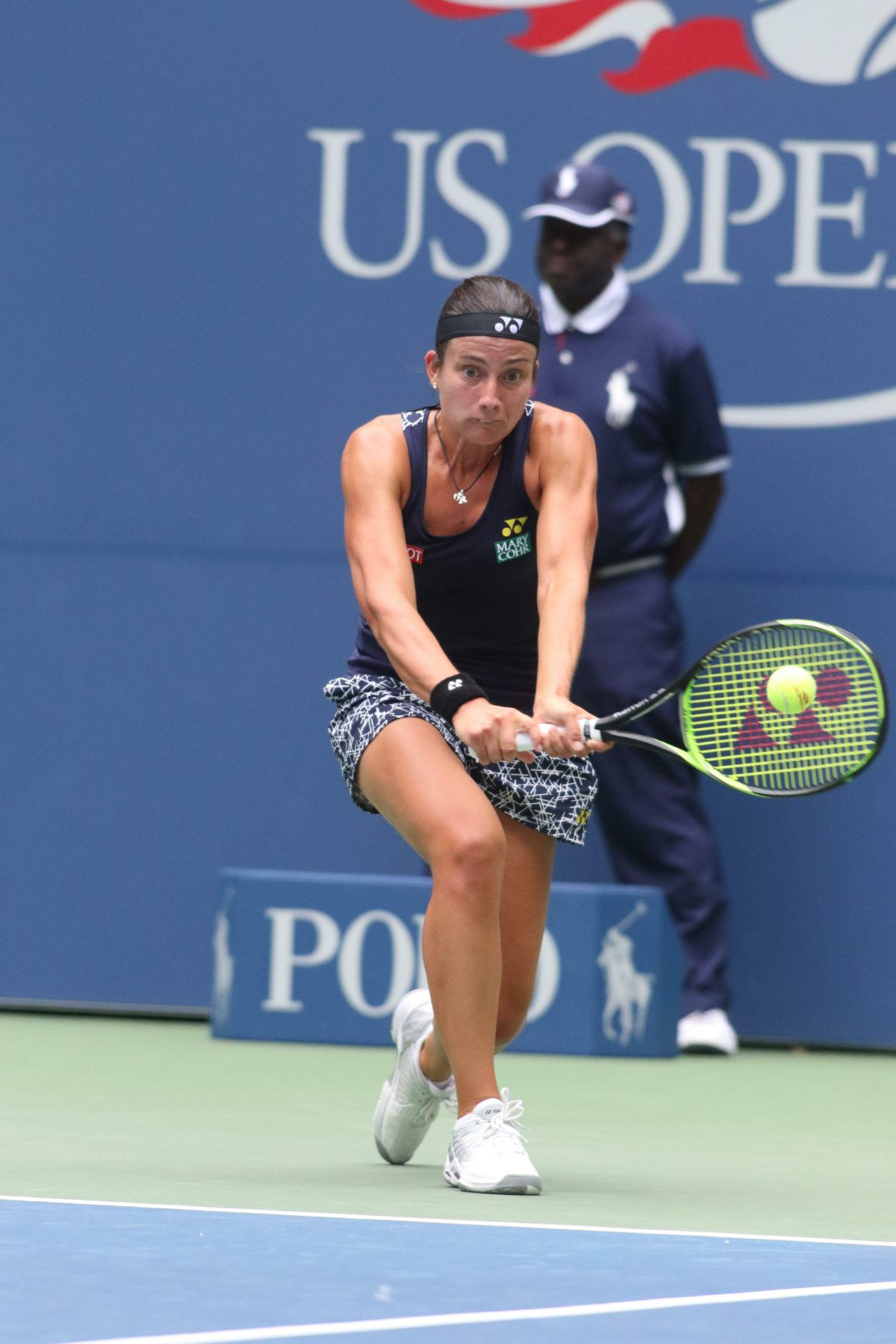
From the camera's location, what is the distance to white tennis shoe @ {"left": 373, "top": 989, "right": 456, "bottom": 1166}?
411 centimetres

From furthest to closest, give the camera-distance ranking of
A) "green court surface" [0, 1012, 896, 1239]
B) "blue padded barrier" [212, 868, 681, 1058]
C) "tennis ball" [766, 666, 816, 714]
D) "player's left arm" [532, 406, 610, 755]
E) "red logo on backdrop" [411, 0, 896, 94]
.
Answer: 1. "red logo on backdrop" [411, 0, 896, 94]
2. "blue padded barrier" [212, 868, 681, 1058]
3. "tennis ball" [766, 666, 816, 714]
4. "player's left arm" [532, 406, 610, 755]
5. "green court surface" [0, 1012, 896, 1239]

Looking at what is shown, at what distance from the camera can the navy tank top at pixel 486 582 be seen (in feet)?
13.5

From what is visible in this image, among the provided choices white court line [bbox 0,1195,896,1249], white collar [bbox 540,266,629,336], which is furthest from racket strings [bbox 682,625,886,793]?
white collar [bbox 540,266,629,336]

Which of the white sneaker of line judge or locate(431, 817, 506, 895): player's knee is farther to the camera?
the white sneaker of line judge

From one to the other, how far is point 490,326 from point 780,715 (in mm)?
893

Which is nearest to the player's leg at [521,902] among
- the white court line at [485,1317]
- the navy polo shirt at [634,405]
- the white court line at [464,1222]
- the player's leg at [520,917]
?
the player's leg at [520,917]

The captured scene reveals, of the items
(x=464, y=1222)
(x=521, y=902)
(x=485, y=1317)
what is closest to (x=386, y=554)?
(x=521, y=902)

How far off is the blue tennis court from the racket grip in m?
0.74

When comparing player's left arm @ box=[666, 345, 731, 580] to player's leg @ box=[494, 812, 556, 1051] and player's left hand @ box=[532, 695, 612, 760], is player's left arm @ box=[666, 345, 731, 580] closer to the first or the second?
player's leg @ box=[494, 812, 556, 1051]

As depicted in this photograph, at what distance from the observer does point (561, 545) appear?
13.3 feet

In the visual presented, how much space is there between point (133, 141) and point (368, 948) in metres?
2.31

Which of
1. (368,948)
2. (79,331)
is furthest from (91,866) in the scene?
(79,331)

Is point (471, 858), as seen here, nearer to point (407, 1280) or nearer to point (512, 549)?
point (512, 549)

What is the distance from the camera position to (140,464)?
6.64 meters
